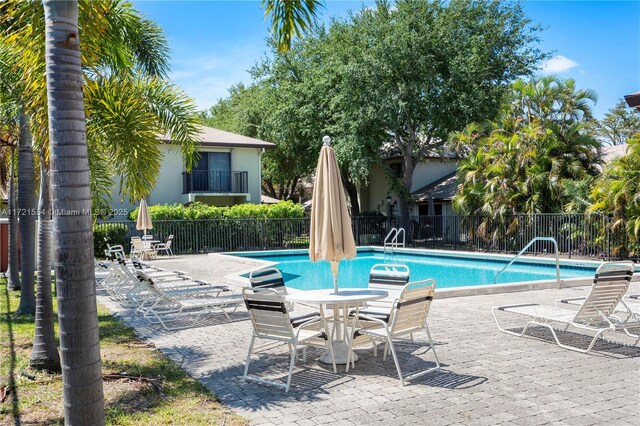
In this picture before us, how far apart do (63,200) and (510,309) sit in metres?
5.98

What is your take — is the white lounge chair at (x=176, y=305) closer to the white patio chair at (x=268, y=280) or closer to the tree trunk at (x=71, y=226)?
the white patio chair at (x=268, y=280)

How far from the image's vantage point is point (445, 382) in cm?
565

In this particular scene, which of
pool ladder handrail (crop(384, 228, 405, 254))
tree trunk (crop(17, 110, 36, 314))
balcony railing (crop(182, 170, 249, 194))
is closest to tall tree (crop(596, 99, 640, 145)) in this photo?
pool ladder handrail (crop(384, 228, 405, 254))

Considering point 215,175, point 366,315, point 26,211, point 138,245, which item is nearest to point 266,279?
point 366,315

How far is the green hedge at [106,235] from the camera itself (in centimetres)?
2362

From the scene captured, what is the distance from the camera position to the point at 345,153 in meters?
27.3

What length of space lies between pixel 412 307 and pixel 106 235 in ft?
67.8

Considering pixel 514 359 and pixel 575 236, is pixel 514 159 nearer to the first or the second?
pixel 575 236

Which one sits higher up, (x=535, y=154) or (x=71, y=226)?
(x=535, y=154)

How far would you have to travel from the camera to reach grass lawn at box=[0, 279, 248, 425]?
15.8ft

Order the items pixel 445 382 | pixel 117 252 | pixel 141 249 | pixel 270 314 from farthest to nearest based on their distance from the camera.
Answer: pixel 141 249, pixel 117 252, pixel 270 314, pixel 445 382

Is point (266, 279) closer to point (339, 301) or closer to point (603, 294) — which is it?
point (339, 301)

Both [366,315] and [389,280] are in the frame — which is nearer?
[366,315]

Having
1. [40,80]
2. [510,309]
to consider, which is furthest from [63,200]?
[510,309]
